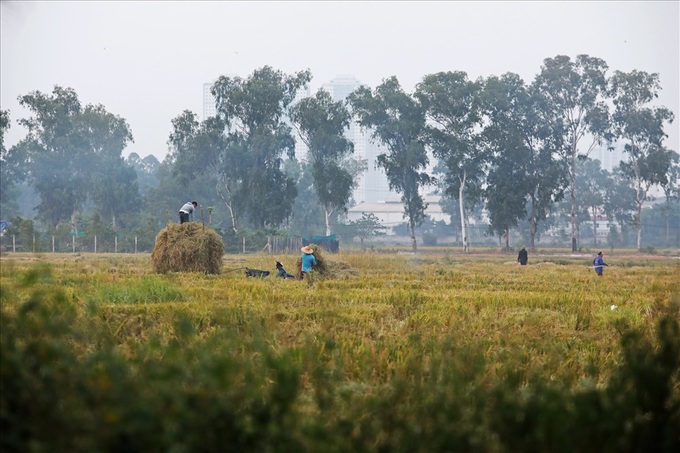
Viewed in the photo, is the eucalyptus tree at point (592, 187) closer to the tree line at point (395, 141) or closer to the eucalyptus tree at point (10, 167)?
the tree line at point (395, 141)

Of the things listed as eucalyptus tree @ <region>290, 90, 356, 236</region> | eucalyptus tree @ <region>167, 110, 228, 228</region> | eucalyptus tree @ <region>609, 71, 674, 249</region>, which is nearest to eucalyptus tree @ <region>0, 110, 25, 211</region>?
eucalyptus tree @ <region>167, 110, 228, 228</region>

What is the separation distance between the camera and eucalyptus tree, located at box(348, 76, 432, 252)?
55344mm

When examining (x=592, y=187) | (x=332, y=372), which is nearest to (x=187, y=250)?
(x=332, y=372)

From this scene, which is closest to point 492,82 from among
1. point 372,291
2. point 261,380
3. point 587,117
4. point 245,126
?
point 587,117

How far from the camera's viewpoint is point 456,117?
56375mm

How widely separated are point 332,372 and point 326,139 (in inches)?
2036

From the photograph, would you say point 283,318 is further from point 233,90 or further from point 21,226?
point 233,90

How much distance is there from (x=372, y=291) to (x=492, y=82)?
1795 inches

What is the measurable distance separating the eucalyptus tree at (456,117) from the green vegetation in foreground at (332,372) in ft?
140

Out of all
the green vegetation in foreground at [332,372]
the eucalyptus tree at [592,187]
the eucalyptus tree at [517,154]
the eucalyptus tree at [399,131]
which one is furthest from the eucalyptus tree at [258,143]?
the green vegetation in foreground at [332,372]

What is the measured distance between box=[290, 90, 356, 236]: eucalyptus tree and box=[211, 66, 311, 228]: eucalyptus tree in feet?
5.26

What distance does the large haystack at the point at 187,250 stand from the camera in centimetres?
1744

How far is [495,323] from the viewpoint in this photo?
10047mm

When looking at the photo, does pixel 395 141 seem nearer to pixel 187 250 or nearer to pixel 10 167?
pixel 10 167
